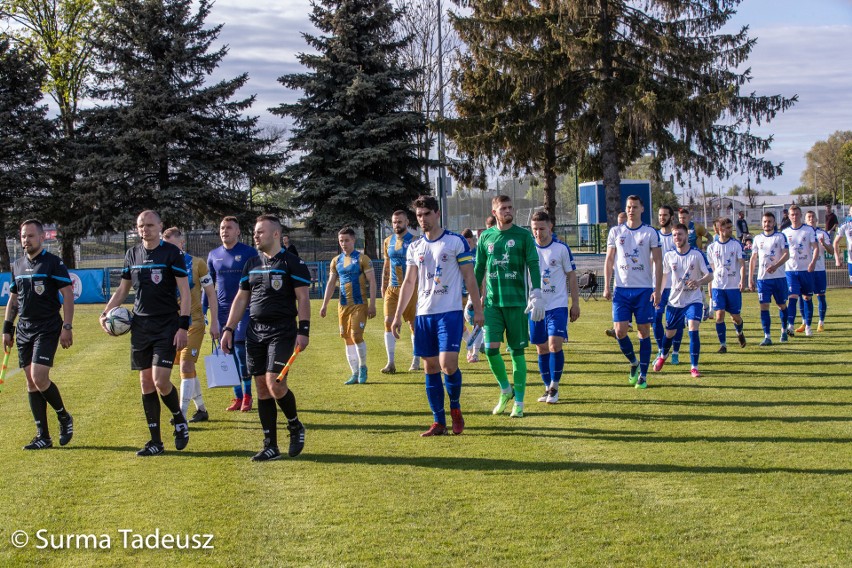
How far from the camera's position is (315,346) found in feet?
52.6

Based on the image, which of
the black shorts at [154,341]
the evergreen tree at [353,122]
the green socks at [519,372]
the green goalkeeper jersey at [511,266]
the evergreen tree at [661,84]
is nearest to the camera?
the black shorts at [154,341]

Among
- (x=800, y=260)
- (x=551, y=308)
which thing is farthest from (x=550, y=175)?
(x=551, y=308)

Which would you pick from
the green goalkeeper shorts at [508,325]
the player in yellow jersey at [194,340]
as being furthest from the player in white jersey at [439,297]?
the player in yellow jersey at [194,340]

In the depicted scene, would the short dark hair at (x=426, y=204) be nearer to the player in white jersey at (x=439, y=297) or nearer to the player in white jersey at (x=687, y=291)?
the player in white jersey at (x=439, y=297)

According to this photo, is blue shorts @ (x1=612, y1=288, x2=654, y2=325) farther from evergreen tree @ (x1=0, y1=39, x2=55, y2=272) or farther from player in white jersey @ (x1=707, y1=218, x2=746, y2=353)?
evergreen tree @ (x1=0, y1=39, x2=55, y2=272)

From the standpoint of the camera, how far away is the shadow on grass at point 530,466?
6.38m

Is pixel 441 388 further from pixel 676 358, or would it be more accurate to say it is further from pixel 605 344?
pixel 605 344

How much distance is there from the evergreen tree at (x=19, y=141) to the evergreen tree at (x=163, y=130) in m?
2.04

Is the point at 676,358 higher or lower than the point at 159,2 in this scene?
lower

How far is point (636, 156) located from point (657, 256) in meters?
23.1

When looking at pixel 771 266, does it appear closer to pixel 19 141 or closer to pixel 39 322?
pixel 39 322

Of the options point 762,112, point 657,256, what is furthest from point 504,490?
point 762,112

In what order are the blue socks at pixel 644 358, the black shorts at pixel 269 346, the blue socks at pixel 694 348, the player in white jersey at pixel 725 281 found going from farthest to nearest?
1. the player in white jersey at pixel 725 281
2. the blue socks at pixel 694 348
3. the blue socks at pixel 644 358
4. the black shorts at pixel 269 346

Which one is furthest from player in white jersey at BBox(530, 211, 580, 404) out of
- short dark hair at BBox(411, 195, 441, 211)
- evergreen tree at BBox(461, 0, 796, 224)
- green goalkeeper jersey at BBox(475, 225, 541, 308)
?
evergreen tree at BBox(461, 0, 796, 224)
